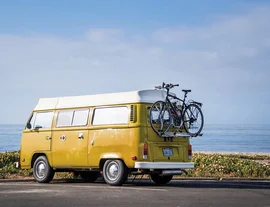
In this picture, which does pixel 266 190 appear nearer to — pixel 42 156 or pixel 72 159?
pixel 72 159

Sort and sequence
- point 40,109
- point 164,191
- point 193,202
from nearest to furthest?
point 193,202 → point 164,191 → point 40,109

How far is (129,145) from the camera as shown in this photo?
56.5 feet

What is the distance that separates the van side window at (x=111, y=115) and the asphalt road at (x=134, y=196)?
6.01ft

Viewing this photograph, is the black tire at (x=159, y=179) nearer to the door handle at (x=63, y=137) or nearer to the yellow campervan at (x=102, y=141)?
the yellow campervan at (x=102, y=141)

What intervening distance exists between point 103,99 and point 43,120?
8.23 feet

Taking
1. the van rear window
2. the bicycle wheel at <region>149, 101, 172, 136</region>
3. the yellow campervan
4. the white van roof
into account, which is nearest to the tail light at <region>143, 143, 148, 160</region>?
the yellow campervan

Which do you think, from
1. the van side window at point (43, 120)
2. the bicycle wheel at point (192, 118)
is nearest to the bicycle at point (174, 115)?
the bicycle wheel at point (192, 118)

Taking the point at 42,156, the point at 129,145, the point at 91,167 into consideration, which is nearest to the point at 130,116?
A: the point at 129,145

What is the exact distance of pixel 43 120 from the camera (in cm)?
1969

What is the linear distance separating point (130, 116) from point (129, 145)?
744 millimetres

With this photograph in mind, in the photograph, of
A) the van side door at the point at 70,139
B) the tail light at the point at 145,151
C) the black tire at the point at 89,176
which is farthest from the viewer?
the black tire at the point at 89,176

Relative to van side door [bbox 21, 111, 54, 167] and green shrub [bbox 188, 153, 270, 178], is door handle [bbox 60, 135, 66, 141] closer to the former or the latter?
van side door [bbox 21, 111, 54, 167]

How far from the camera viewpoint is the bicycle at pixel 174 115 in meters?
17.4

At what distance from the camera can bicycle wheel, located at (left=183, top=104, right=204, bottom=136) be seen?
1802cm
